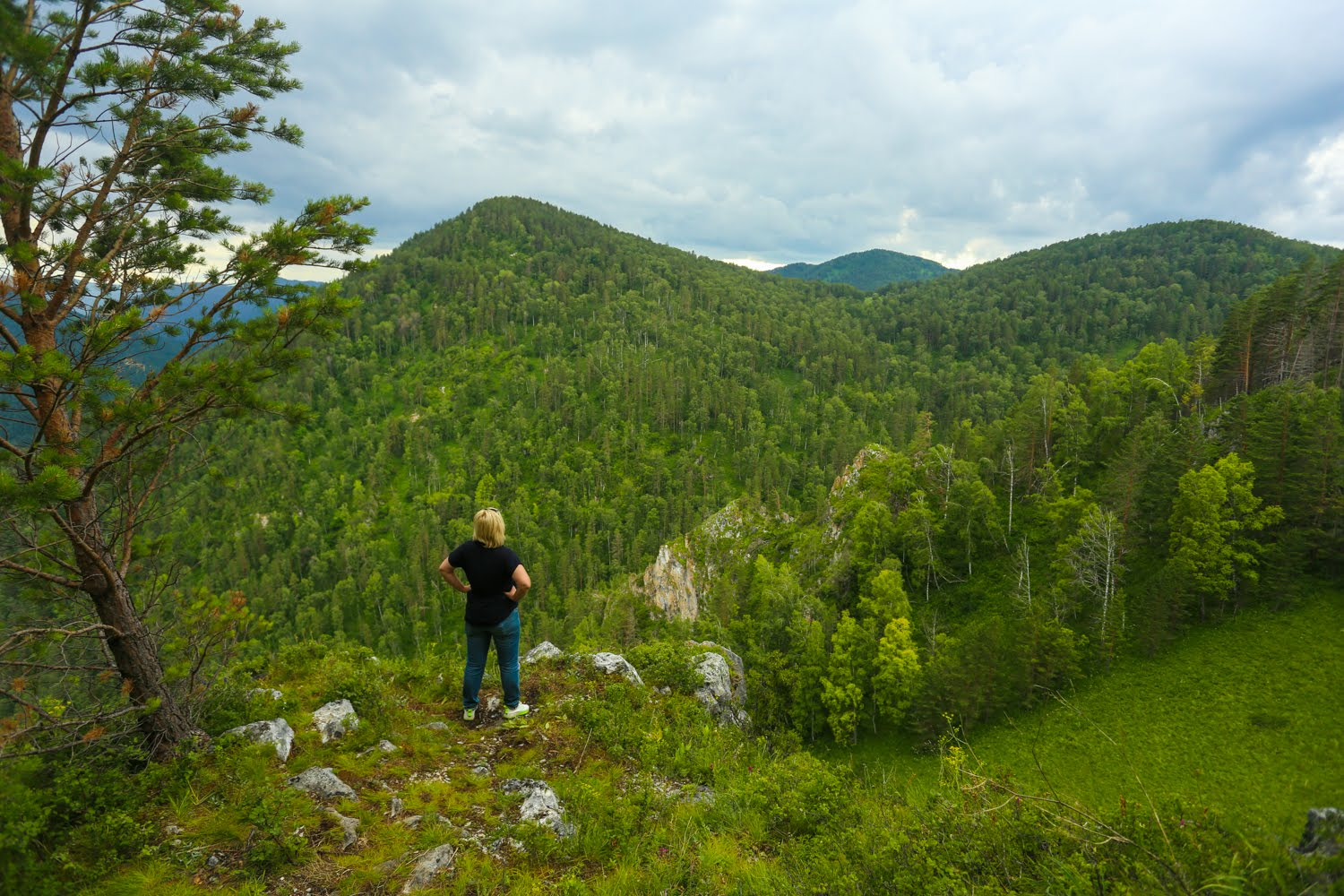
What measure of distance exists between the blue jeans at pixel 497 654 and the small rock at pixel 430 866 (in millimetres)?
2485

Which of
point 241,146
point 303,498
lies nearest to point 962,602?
point 241,146

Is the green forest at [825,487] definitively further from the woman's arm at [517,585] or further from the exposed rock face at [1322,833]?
the exposed rock face at [1322,833]

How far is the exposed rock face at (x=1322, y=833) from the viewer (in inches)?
105

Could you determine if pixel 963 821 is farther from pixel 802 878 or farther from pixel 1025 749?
pixel 1025 749

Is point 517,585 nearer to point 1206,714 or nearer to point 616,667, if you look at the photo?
point 616,667

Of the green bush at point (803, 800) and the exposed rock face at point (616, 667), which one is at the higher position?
the green bush at point (803, 800)

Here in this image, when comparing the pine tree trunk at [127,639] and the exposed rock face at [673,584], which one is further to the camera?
the exposed rock face at [673,584]

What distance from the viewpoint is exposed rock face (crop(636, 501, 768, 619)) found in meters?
91.1

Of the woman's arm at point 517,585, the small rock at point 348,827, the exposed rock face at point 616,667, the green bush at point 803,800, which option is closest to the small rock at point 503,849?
the small rock at point 348,827

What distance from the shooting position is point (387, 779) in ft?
24.1

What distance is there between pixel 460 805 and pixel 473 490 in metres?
137

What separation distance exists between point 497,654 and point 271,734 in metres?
3.19

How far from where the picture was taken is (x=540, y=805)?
6863mm

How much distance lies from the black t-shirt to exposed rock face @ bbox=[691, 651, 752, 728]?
21.2 feet
